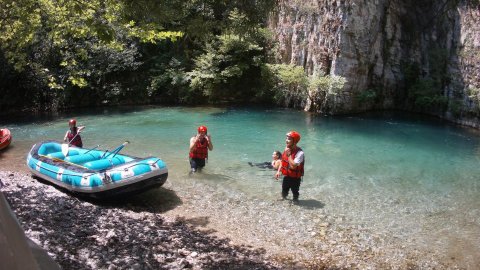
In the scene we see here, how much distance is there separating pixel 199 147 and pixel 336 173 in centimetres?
382

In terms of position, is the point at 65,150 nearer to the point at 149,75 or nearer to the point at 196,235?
the point at 196,235

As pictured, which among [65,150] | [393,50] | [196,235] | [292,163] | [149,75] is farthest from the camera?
[149,75]

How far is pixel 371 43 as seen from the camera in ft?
65.7

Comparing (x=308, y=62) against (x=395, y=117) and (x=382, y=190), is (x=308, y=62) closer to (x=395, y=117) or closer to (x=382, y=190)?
(x=395, y=117)

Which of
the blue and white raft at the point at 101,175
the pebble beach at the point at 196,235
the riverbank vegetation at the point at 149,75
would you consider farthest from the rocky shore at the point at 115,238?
the riverbank vegetation at the point at 149,75

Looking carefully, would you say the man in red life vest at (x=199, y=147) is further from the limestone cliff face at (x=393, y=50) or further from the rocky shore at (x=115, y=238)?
the limestone cliff face at (x=393, y=50)

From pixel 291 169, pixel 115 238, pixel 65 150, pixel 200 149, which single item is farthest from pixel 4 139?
pixel 291 169

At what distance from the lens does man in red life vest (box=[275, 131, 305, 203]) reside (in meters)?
8.20

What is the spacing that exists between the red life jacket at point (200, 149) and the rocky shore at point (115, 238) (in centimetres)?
236

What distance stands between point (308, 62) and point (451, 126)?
23.6ft

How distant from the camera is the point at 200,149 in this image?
34.3 ft

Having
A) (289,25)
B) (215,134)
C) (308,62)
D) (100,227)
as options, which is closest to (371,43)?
(308,62)

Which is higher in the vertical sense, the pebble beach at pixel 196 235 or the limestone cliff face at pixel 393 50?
the limestone cliff face at pixel 393 50

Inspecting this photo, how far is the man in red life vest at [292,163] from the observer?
820 cm
